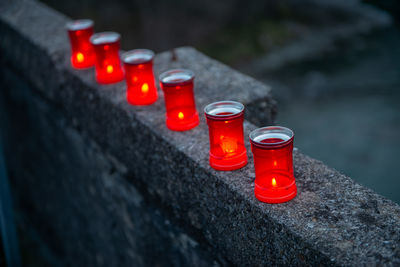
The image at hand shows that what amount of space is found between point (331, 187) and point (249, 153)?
333mm

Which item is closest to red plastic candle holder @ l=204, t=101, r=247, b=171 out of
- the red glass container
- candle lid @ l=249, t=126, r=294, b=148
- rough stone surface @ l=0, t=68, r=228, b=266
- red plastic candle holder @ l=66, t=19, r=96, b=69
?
candle lid @ l=249, t=126, r=294, b=148

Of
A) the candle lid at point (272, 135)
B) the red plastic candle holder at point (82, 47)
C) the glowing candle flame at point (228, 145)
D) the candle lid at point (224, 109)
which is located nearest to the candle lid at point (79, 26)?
the red plastic candle holder at point (82, 47)

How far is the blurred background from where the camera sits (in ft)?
22.3

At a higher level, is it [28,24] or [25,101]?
[28,24]

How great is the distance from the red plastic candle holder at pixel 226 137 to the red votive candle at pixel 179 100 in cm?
22

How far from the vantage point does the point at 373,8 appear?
13.7 m

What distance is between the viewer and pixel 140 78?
1910 mm

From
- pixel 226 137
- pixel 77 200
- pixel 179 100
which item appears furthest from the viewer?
pixel 77 200

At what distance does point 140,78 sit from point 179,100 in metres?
0.30

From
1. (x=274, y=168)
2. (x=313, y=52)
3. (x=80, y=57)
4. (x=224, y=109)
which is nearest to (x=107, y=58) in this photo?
(x=80, y=57)

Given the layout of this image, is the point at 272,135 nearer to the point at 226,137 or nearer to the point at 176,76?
the point at 226,137

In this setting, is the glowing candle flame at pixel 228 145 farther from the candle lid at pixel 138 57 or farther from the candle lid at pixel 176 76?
the candle lid at pixel 138 57

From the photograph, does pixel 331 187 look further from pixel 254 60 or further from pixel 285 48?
pixel 285 48

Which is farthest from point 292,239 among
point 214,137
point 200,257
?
point 200,257
